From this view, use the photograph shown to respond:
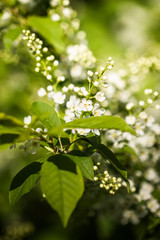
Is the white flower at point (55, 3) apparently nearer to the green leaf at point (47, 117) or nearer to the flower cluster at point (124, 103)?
the flower cluster at point (124, 103)

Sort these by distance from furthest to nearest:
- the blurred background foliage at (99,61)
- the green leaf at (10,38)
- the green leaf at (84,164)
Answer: the blurred background foliage at (99,61) → the green leaf at (10,38) → the green leaf at (84,164)

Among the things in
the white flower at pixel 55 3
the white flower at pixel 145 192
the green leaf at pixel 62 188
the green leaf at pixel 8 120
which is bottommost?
the white flower at pixel 145 192

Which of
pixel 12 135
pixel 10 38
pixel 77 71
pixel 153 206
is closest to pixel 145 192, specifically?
pixel 153 206

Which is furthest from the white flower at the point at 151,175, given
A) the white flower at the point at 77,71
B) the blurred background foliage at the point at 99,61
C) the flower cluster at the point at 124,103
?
the white flower at the point at 77,71

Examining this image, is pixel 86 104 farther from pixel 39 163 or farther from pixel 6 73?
pixel 6 73

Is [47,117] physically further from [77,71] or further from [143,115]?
[77,71]

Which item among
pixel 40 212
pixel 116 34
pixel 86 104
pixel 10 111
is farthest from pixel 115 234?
pixel 116 34
